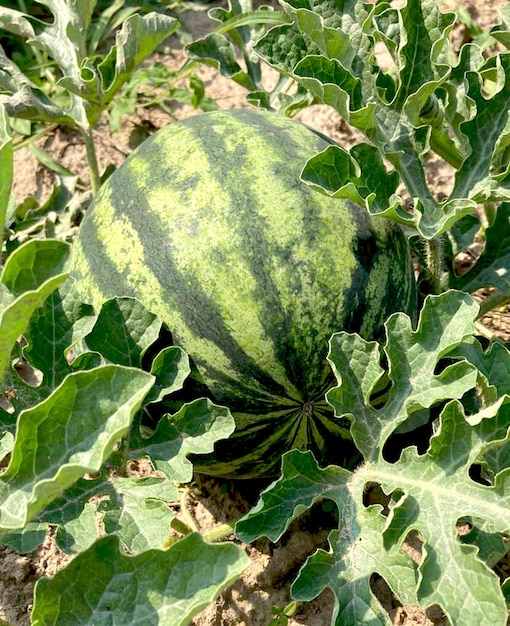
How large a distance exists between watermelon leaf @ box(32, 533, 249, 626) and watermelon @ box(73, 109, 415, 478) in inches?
23.7

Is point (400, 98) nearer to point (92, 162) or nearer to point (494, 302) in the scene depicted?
point (494, 302)

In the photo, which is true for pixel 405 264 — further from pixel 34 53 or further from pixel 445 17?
pixel 34 53

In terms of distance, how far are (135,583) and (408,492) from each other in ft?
2.23

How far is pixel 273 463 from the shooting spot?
7.36 ft

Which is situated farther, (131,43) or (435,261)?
(131,43)

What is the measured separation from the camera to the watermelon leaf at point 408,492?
175 centimetres

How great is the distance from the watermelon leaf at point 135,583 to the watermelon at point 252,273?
0.60 meters

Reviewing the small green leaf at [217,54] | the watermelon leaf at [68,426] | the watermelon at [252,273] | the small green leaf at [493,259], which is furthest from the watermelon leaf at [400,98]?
the watermelon leaf at [68,426]

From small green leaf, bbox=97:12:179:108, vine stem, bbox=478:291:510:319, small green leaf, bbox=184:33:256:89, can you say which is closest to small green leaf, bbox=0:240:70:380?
small green leaf, bbox=97:12:179:108

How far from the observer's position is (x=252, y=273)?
79.4 inches

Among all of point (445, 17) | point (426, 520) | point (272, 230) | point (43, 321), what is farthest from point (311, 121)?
point (426, 520)

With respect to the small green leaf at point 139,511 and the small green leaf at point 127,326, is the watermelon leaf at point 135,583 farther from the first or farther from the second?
the small green leaf at point 127,326

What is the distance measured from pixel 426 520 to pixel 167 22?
1704 millimetres

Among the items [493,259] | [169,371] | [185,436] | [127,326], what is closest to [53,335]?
[127,326]
